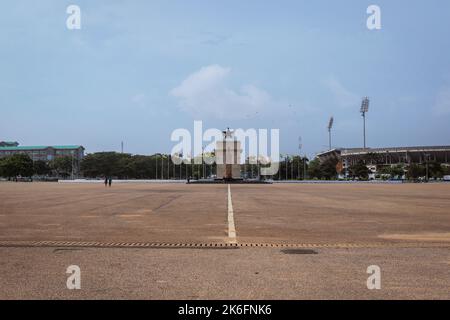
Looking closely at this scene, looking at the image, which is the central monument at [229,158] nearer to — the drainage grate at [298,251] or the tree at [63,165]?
the drainage grate at [298,251]

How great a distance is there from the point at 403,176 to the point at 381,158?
33.7 meters

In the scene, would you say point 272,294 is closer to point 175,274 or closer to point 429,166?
point 175,274

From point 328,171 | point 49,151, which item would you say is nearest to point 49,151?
point 49,151

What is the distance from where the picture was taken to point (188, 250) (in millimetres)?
10094

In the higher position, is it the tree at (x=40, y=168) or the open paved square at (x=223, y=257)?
the tree at (x=40, y=168)

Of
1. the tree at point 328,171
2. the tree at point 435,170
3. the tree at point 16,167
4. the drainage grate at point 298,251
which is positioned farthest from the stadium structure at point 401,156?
the drainage grate at point 298,251

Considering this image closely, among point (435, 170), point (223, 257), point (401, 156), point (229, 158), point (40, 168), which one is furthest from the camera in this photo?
point (401, 156)

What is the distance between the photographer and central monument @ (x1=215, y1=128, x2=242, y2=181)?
9212 cm

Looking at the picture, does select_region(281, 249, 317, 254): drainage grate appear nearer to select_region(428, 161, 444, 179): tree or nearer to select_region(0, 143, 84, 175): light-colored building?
select_region(428, 161, 444, 179): tree

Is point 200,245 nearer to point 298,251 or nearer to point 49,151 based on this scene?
point 298,251

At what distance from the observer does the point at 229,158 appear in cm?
9225

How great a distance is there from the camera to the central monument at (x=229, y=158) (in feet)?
302
